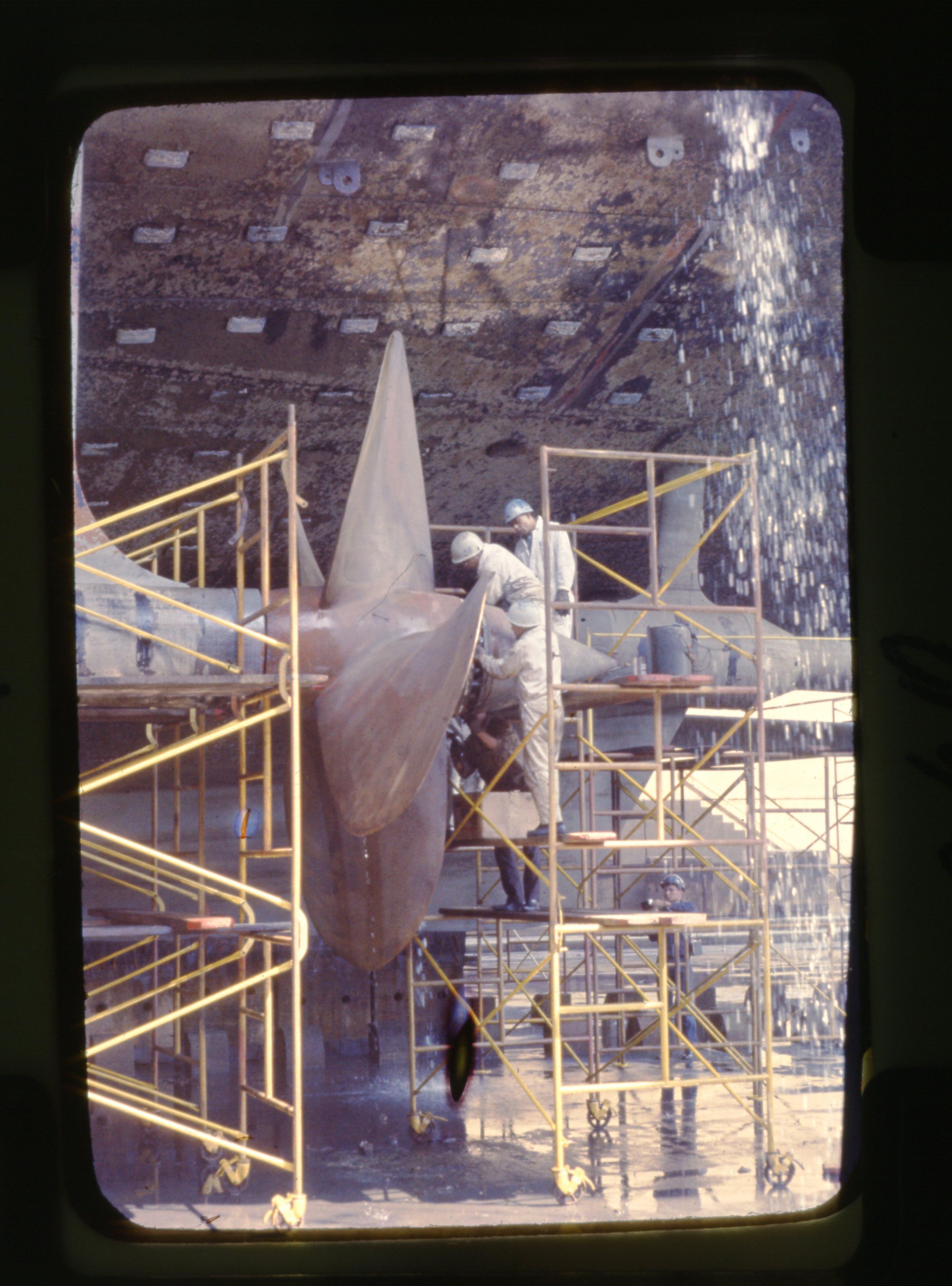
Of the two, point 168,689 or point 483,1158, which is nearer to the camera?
point 168,689

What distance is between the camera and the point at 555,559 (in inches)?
385

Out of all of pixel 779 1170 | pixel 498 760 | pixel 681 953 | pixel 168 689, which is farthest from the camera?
pixel 681 953

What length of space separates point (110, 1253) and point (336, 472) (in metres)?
10.6

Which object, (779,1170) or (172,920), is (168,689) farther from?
(779,1170)

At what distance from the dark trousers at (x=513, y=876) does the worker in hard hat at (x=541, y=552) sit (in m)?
1.85

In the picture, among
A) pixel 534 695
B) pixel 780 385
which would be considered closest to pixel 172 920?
pixel 534 695

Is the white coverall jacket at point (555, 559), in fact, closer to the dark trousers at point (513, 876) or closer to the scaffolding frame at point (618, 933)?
the scaffolding frame at point (618, 933)

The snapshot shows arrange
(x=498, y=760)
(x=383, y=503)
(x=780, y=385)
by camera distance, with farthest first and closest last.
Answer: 1. (x=780, y=385)
2. (x=498, y=760)
3. (x=383, y=503)

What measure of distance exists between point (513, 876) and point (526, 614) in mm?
2076

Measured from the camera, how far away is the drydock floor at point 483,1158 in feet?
24.2

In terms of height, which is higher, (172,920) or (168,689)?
(168,689)

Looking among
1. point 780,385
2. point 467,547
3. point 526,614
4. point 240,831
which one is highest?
point 780,385

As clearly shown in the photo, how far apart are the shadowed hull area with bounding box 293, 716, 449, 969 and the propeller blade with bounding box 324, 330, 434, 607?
113cm

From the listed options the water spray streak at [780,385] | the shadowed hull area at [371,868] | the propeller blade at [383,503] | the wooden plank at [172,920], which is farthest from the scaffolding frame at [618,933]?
the wooden plank at [172,920]
